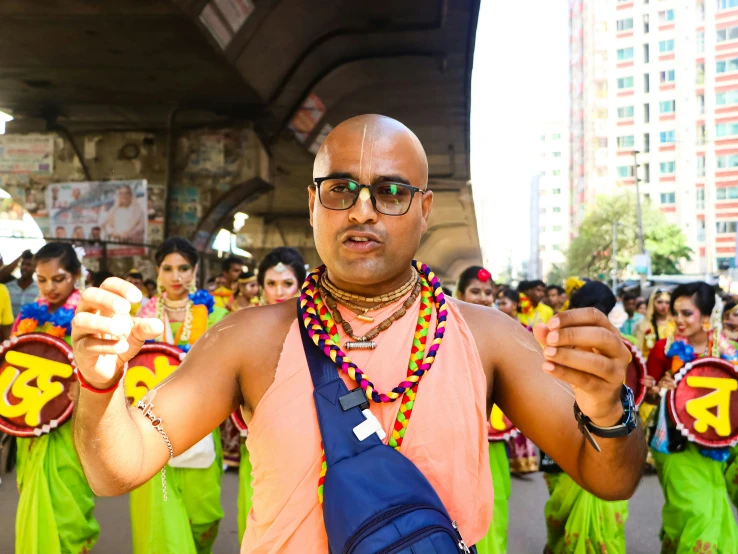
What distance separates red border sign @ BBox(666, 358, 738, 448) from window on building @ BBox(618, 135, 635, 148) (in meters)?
77.5

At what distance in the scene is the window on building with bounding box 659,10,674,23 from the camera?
74812 millimetres

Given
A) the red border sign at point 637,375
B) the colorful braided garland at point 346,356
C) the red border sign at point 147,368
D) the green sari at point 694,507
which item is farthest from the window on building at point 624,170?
the colorful braided garland at point 346,356

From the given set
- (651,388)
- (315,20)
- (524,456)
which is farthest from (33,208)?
(651,388)

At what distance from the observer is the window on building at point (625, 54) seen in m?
78.7

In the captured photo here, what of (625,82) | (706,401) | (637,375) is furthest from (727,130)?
(706,401)

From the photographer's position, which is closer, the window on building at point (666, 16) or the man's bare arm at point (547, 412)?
the man's bare arm at point (547, 412)

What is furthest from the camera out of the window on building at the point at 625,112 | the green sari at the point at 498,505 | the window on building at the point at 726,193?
the window on building at the point at 625,112

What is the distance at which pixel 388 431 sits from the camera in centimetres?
173

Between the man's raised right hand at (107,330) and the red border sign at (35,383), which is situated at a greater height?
the man's raised right hand at (107,330)

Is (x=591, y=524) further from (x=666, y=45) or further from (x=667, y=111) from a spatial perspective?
(x=666, y=45)

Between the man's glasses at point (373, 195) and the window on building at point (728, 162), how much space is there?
68.6 m

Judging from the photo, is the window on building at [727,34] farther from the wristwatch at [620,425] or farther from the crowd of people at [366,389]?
the wristwatch at [620,425]

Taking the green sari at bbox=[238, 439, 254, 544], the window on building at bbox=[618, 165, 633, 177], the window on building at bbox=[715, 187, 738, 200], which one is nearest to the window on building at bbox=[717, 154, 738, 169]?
the window on building at bbox=[715, 187, 738, 200]

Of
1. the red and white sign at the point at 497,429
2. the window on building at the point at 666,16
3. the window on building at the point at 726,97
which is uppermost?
the window on building at the point at 666,16
